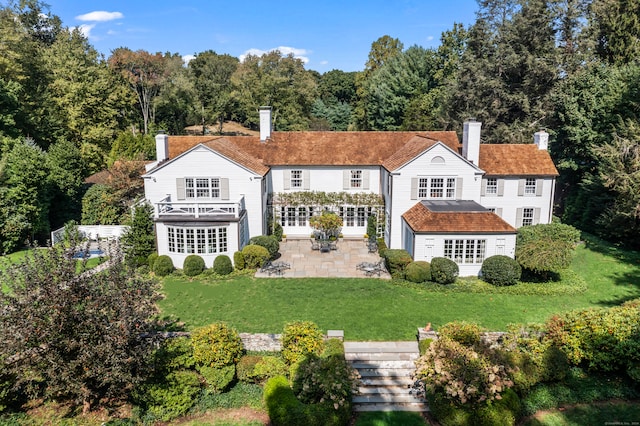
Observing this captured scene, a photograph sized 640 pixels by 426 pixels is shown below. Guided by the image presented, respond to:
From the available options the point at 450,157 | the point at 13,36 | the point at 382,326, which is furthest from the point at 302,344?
the point at 13,36

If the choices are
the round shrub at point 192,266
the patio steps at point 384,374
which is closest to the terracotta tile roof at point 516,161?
the patio steps at point 384,374

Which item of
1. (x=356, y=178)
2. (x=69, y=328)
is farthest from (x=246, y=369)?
(x=356, y=178)

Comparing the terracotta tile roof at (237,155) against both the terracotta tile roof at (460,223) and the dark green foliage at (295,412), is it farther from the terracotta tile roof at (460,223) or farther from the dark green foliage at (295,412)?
the dark green foliage at (295,412)

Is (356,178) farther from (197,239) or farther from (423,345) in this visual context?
(423,345)

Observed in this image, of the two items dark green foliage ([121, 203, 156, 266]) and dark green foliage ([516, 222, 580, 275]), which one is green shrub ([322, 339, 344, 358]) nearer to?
dark green foliage ([516, 222, 580, 275])

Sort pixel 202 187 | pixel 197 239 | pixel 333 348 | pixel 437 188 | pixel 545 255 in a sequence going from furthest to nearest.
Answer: pixel 437 188 < pixel 202 187 < pixel 197 239 < pixel 545 255 < pixel 333 348

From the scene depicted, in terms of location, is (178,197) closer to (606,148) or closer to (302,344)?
(302,344)
